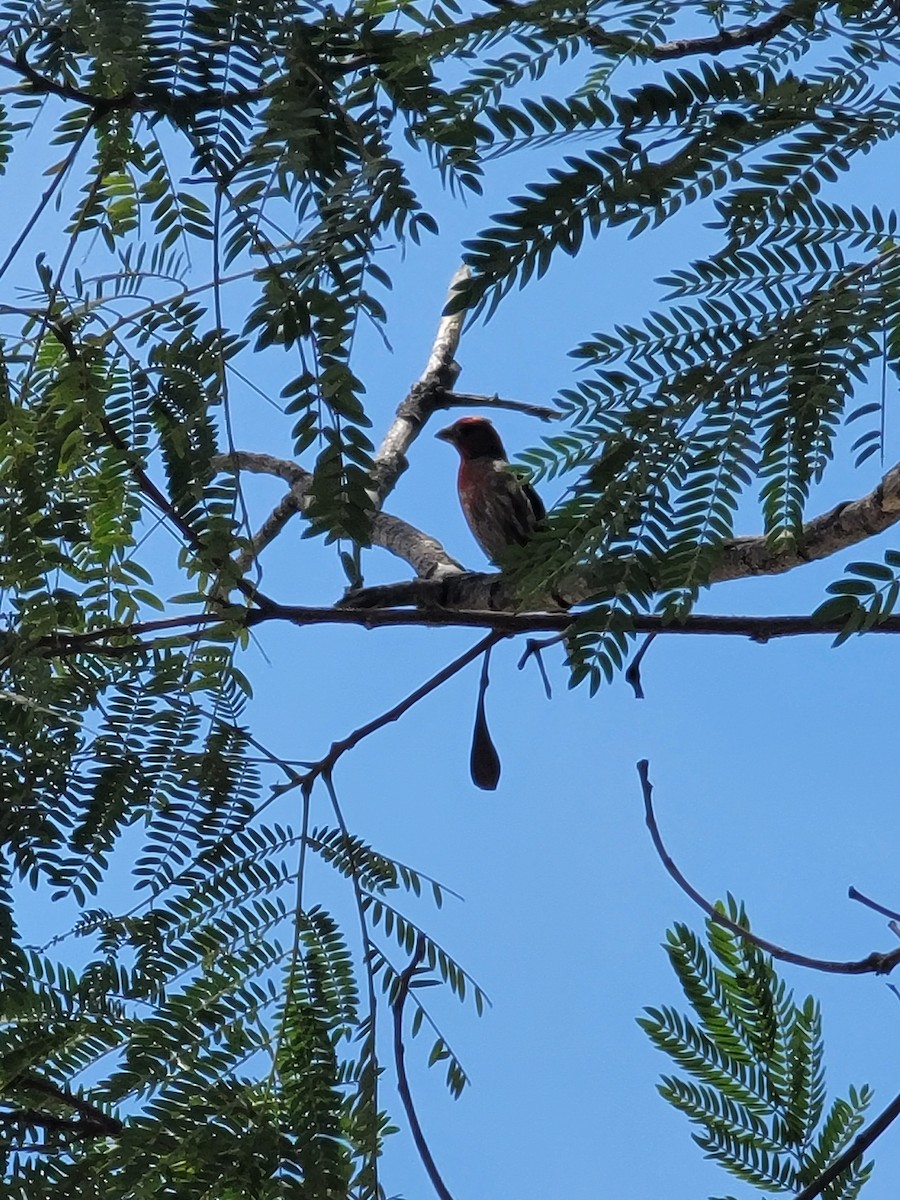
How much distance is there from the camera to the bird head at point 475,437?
5789mm

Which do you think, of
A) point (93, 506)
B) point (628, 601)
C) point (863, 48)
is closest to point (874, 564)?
point (628, 601)

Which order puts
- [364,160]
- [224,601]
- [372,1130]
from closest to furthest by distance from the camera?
[364,160] → [372,1130] → [224,601]

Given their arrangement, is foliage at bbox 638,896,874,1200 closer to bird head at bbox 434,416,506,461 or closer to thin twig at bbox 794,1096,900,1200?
thin twig at bbox 794,1096,900,1200

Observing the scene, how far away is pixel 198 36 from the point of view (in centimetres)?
121

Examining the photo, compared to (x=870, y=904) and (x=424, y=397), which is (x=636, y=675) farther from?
(x=424, y=397)

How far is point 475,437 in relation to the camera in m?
5.83

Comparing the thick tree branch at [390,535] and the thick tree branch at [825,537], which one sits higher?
the thick tree branch at [390,535]

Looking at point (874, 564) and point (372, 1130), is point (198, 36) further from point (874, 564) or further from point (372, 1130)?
point (372, 1130)

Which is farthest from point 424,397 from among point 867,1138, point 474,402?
point 867,1138

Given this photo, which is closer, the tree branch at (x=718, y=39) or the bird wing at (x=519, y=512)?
the tree branch at (x=718, y=39)

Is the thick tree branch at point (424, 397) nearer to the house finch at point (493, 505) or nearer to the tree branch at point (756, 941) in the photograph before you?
the house finch at point (493, 505)

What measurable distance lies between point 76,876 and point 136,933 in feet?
0.40

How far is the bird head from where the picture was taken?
579 cm

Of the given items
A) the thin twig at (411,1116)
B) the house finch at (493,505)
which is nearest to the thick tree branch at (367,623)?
the thin twig at (411,1116)
